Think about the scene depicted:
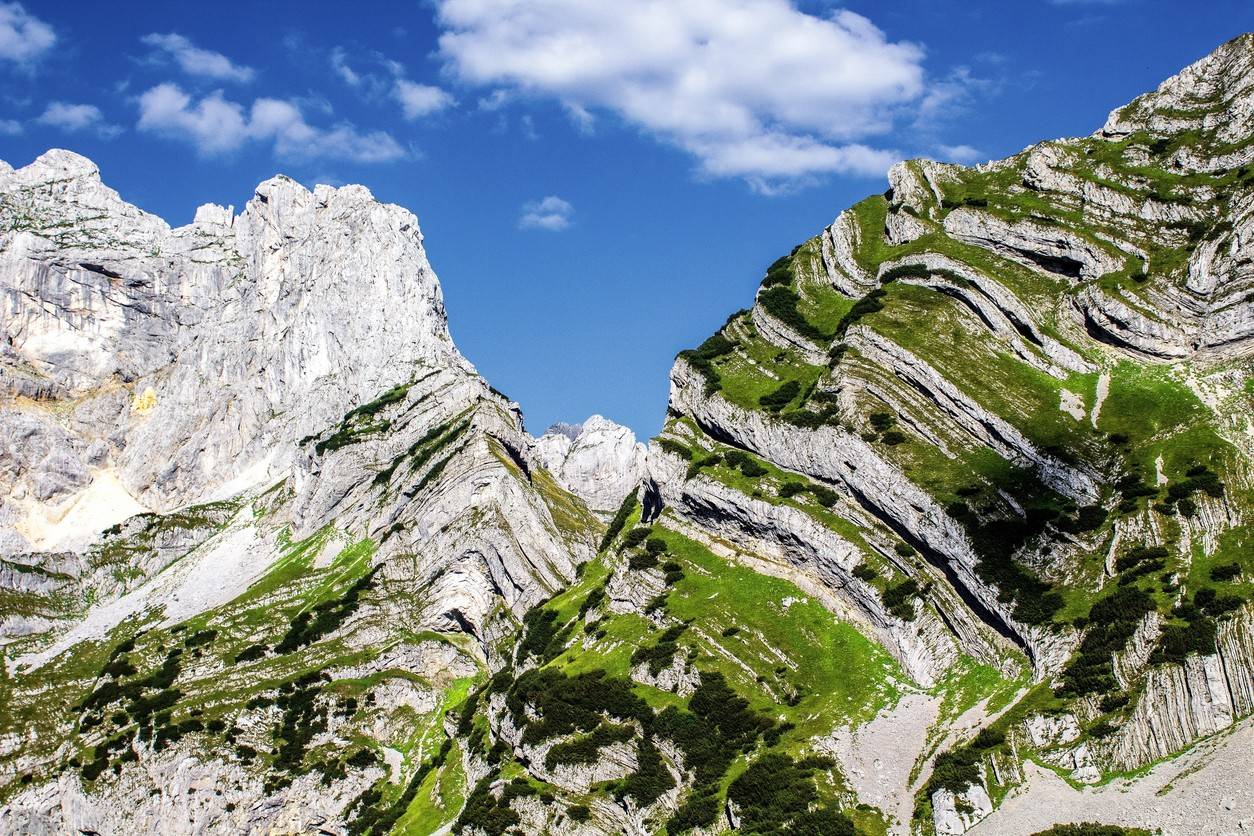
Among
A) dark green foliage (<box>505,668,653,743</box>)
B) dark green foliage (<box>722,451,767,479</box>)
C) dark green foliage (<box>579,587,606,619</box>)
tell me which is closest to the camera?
dark green foliage (<box>505,668,653,743</box>)

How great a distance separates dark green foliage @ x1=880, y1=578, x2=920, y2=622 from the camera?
301 ft

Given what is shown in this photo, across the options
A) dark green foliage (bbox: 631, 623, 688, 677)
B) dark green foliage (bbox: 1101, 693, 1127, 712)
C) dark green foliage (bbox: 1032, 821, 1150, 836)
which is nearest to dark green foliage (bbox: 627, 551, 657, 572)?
dark green foliage (bbox: 631, 623, 688, 677)

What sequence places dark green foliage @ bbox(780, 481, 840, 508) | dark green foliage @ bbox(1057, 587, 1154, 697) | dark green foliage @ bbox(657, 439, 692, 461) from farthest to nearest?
1. dark green foliage @ bbox(657, 439, 692, 461)
2. dark green foliage @ bbox(780, 481, 840, 508)
3. dark green foliage @ bbox(1057, 587, 1154, 697)

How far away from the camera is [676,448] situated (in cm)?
12425

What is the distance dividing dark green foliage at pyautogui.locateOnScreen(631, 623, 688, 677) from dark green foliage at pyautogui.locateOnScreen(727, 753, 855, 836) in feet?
54.0

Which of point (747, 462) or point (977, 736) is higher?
point (747, 462)

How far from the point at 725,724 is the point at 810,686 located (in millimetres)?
8288

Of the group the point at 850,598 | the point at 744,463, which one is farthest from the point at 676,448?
the point at 850,598

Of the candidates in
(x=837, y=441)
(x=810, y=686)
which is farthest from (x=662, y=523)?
(x=810, y=686)

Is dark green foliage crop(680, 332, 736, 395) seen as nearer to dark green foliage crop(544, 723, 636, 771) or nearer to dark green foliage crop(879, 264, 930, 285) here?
dark green foliage crop(879, 264, 930, 285)

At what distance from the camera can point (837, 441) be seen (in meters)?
108

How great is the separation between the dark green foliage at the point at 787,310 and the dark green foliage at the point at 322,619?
72547mm

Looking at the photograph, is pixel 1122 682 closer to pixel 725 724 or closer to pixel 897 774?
pixel 897 774

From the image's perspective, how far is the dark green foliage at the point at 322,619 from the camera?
151625 millimetres
